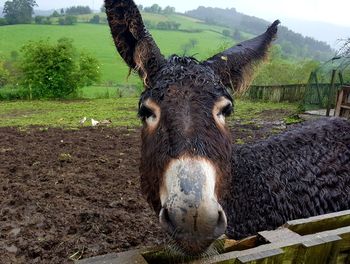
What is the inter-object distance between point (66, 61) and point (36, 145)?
25447mm

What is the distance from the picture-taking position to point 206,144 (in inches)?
91.0

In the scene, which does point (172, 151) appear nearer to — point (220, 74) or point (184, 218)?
point (184, 218)

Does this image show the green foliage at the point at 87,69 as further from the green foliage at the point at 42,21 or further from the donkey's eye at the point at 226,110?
the green foliage at the point at 42,21

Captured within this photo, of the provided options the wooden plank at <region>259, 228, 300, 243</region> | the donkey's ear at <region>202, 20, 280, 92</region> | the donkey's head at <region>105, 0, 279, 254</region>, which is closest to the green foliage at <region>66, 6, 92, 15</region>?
the donkey's ear at <region>202, 20, 280, 92</region>

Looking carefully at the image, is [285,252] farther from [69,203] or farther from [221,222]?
[69,203]

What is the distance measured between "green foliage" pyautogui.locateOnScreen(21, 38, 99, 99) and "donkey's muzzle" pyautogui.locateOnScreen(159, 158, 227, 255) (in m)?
33.5

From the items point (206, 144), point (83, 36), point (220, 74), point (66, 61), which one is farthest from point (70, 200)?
point (83, 36)

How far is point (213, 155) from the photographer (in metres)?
2.37

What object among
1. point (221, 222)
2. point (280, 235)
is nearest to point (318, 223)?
point (280, 235)

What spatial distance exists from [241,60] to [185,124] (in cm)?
134

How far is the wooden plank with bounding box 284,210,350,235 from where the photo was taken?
202 cm

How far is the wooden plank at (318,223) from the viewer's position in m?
2.02

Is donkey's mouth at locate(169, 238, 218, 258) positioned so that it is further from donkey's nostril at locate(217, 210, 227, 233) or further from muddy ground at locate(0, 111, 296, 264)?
muddy ground at locate(0, 111, 296, 264)

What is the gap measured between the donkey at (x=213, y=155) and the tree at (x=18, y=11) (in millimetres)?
98027
